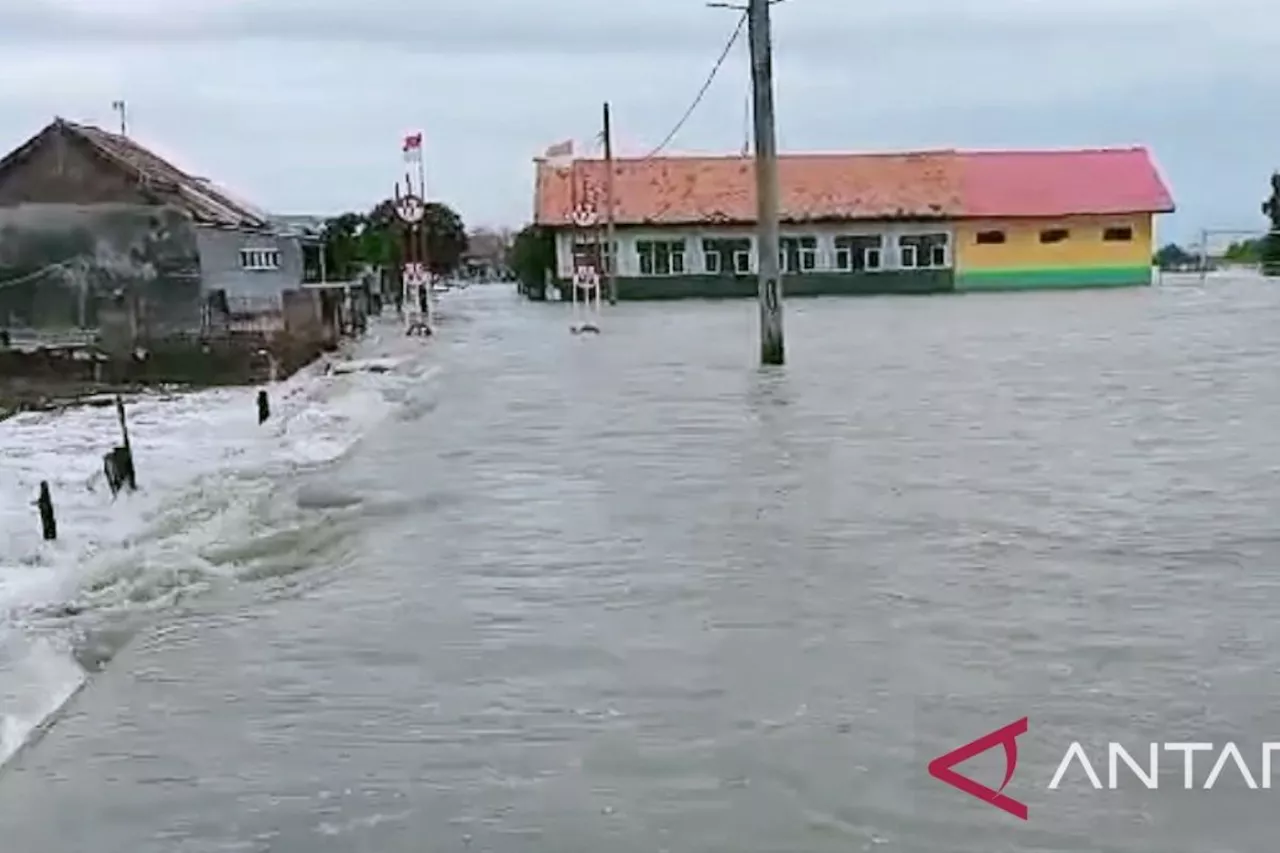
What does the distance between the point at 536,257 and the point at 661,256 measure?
6462 millimetres

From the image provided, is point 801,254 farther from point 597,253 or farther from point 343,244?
point 343,244

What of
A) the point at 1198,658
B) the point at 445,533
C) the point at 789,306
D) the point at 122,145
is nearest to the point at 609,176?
the point at 789,306

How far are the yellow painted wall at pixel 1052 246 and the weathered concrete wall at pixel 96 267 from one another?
3248 cm

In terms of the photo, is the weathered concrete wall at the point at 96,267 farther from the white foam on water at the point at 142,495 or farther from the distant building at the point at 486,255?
the distant building at the point at 486,255

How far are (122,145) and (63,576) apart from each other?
32.3 m

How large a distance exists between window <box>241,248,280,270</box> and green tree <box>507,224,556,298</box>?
1867 centimetres

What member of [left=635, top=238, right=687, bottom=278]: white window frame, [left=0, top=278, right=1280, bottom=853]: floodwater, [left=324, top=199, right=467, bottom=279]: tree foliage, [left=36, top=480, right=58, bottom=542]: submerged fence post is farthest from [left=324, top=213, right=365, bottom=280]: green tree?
[left=36, top=480, right=58, bottom=542]: submerged fence post

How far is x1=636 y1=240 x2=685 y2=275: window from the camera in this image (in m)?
60.0

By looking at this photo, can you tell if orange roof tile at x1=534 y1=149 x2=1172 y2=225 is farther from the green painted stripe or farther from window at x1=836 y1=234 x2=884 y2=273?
the green painted stripe

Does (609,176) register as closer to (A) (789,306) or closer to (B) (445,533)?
(A) (789,306)

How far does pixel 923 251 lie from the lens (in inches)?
2372

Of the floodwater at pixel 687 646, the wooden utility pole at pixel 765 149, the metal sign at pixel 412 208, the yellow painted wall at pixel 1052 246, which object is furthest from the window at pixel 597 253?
the floodwater at pixel 687 646

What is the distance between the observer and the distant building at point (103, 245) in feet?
109

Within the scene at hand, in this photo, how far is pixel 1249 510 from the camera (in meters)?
10.5
